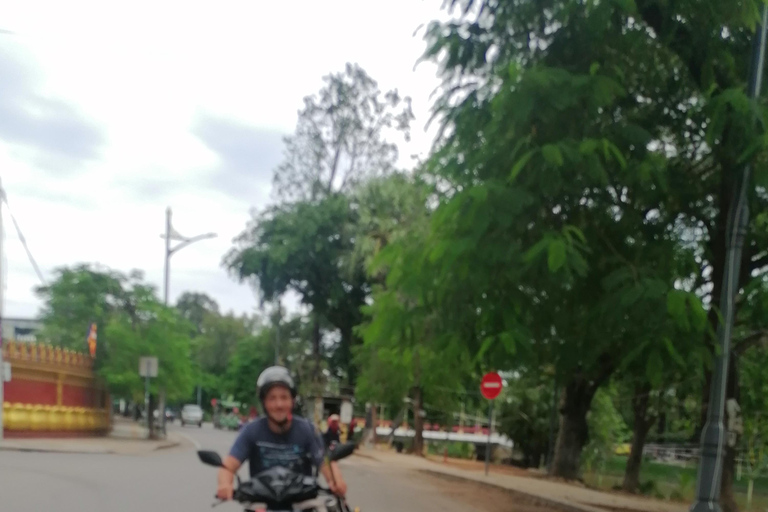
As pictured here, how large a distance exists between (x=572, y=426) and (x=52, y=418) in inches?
746

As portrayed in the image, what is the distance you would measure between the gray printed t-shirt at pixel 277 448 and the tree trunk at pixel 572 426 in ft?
60.4

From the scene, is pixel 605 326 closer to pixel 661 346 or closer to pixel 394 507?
pixel 661 346

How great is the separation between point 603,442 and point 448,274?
92.6 ft

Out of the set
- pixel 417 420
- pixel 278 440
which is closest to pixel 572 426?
pixel 417 420

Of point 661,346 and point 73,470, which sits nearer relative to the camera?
point 661,346

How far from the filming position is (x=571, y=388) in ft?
80.8

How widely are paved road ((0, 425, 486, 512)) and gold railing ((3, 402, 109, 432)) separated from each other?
7.13m

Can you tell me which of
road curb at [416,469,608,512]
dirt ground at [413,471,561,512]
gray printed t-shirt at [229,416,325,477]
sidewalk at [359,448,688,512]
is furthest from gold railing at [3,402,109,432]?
gray printed t-shirt at [229,416,325,477]

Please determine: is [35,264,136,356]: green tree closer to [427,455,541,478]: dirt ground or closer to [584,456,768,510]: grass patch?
[427,455,541,478]: dirt ground

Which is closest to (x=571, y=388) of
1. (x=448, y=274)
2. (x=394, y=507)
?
(x=394, y=507)

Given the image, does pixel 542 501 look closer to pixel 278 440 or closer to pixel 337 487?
pixel 337 487

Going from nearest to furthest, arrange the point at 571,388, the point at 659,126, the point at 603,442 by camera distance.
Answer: the point at 659,126, the point at 571,388, the point at 603,442

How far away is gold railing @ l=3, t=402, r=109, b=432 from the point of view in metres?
30.6

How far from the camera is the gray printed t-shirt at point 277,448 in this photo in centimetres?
556
